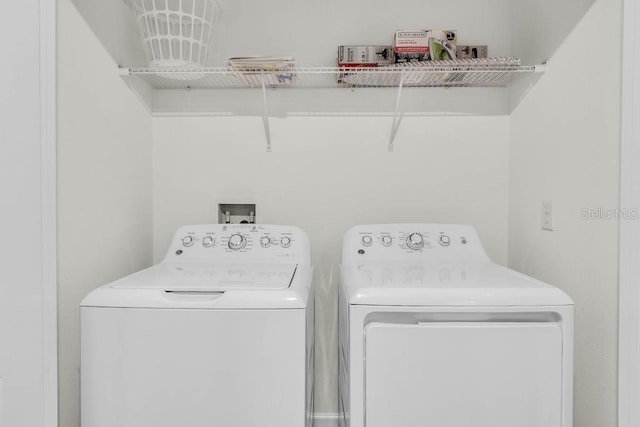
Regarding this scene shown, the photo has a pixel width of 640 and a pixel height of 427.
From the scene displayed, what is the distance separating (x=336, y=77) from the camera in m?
1.95

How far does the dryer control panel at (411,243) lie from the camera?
174cm

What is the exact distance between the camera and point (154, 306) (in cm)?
115

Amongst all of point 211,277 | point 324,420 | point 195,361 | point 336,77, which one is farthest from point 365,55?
point 324,420

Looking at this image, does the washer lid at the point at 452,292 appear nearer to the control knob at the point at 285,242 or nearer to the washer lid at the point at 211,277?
the washer lid at the point at 211,277

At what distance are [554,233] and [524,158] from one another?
41cm

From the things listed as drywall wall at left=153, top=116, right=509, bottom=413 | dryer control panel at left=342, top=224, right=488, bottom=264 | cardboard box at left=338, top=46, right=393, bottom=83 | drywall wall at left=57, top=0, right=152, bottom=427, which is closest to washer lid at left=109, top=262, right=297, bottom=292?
drywall wall at left=57, top=0, right=152, bottom=427

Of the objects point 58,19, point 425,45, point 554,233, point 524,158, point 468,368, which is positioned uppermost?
point 425,45

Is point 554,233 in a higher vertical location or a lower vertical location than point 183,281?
higher

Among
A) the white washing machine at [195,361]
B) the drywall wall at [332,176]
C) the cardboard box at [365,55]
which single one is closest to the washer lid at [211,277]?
the white washing machine at [195,361]

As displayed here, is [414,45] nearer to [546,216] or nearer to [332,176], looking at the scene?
[332,176]

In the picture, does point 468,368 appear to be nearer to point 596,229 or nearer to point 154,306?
point 596,229

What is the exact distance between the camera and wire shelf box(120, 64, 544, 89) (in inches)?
66.5

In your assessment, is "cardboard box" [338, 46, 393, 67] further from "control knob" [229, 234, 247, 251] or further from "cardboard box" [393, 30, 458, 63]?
"control knob" [229, 234, 247, 251]

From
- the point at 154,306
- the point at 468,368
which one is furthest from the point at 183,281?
the point at 468,368
